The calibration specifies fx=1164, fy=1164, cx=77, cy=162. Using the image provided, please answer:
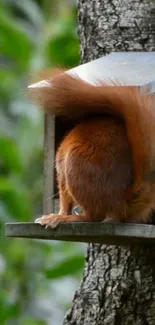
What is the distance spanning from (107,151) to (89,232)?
0.28 meters

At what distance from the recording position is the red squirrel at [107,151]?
371 cm

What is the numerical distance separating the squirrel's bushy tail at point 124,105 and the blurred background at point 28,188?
66 centimetres

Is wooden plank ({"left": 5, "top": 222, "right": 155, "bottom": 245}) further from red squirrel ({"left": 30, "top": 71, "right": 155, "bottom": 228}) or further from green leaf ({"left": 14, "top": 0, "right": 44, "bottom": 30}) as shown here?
green leaf ({"left": 14, "top": 0, "right": 44, "bottom": 30})

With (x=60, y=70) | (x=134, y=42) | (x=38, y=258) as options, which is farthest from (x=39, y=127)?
(x=60, y=70)

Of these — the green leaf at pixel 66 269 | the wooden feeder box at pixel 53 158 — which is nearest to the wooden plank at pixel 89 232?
the wooden feeder box at pixel 53 158

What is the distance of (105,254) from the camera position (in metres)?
4.45

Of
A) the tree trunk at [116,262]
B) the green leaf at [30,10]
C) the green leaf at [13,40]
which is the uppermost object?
the green leaf at [30,10]

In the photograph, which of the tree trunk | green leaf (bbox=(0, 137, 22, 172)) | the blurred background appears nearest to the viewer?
the tree trunk

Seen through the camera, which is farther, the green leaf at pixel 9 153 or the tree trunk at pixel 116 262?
the green leaf at pixel 9 153

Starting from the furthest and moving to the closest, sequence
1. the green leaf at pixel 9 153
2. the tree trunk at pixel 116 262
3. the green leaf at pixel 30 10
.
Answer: the green leaf at pixel 30 10
the green leaf at pixel 9 153
the tree trunk at pixel 116 262

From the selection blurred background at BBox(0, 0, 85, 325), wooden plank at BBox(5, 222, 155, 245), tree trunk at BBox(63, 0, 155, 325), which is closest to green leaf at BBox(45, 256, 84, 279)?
blurred background at BBox(0, 0, 85, 325)

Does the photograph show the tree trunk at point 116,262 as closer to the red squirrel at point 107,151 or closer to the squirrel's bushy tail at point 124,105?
the red squirrel at point 107,151

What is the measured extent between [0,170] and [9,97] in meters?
0.47

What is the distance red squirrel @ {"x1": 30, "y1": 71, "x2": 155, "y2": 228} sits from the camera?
12.2 ft
